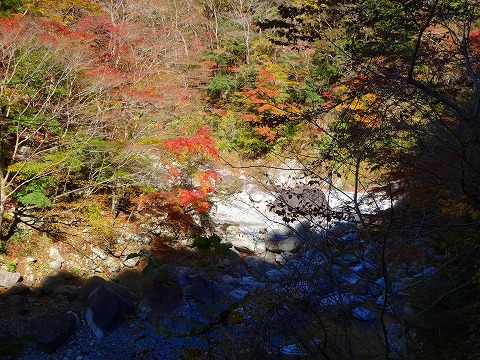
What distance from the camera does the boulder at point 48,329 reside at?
18.2ft

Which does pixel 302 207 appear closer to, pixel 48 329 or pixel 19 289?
pixel 48 329

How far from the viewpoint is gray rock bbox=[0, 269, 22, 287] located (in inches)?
264

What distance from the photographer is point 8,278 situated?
6770 millimetres

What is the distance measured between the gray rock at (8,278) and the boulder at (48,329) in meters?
1.23

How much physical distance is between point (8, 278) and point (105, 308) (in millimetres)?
1935

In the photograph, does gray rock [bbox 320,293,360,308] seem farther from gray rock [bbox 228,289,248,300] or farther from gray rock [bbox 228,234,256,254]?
gray rock [bbox 228,234,256,254]

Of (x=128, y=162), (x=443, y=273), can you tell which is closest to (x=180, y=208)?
(x=128, y=162)

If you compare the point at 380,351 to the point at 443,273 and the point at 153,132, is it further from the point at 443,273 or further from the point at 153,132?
the point at 153,132

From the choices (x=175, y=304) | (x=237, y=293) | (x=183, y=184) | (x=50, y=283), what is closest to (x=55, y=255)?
(x=50, y=283)

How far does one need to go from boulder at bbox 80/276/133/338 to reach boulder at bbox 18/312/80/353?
1.04 feet

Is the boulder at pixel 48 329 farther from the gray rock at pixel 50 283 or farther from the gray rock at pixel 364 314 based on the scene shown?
the gray rock at pixel 364 314

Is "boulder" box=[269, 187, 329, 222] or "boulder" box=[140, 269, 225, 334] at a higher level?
"boulder" box=[269, 187, 329, 222]

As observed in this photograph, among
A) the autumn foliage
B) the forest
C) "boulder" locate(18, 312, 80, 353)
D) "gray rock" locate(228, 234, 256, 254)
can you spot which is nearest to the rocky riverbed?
"boulder" locate(18, 312, 80, 353)

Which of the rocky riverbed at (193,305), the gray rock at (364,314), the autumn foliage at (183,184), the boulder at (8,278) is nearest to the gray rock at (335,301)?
the rocky riverbed at (193,305)
